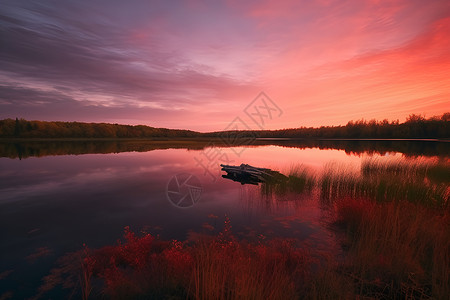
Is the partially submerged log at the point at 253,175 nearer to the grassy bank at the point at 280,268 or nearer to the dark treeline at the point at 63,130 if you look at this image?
the grassy bank at the point at 280,268

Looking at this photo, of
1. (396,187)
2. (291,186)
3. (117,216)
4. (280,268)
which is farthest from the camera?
(291,186)

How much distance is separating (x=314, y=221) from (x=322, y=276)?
574 cm

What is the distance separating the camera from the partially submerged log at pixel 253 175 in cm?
1835

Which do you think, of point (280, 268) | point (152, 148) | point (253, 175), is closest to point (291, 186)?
point (253, 175)

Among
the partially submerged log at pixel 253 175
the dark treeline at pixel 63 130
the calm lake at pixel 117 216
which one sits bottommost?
the calm lake at pixel 117 216

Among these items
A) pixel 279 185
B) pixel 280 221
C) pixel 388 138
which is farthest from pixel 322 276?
pixel 388 138

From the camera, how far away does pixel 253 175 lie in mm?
19688

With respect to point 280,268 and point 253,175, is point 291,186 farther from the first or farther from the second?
point 280,268

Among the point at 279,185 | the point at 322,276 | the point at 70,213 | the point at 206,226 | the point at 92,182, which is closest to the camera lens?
the point at 322,276

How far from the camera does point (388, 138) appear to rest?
348 feet

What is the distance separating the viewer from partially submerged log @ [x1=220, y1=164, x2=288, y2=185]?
18.4m

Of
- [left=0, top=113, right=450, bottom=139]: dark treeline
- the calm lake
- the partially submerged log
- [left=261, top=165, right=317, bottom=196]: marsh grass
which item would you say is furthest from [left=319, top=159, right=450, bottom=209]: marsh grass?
[left=0, top=113, right=450, bottom=139]: dark treeline

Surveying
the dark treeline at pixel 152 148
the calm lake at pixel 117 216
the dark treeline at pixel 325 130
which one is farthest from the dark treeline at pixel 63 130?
the calm lake at pixel 117 216

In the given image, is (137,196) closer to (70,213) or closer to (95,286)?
(70,213)
